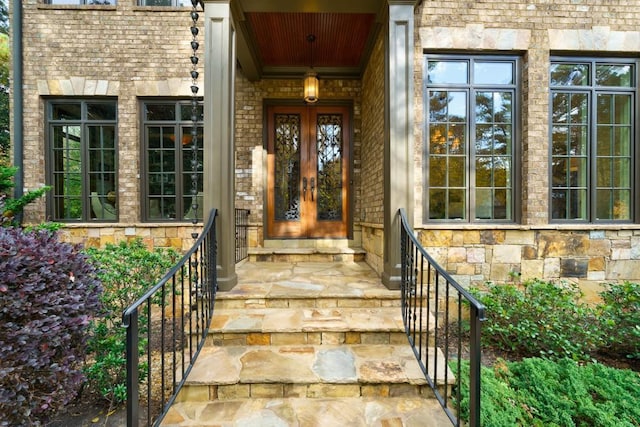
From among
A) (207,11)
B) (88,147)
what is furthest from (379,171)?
(88,147)

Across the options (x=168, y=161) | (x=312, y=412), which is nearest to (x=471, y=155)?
(x=312, y=412)

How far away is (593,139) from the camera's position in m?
3.50

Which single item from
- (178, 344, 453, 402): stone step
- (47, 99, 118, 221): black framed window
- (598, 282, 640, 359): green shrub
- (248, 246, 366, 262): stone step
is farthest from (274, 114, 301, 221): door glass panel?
(598, 282, 640, 359): green shrub

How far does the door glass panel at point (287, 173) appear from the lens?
15.5 ft

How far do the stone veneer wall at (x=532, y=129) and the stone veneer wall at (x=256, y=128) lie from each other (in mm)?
1595

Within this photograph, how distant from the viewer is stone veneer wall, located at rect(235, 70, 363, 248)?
4.64 metres

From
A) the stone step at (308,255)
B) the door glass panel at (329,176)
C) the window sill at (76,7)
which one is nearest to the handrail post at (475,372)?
the stone step at (308,255)

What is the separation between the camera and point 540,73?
133 inches

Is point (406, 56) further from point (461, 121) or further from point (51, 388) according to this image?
point (51, 388)

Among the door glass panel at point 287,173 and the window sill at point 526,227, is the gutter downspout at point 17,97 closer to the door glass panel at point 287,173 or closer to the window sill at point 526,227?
the door glass panel at point 287,173

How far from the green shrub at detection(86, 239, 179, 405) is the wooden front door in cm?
181

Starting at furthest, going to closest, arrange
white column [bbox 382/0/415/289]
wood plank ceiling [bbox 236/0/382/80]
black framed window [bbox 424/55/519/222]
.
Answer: black framed window [bbox 424/55/519/222], wood plank ceiling [bbox 236/0/382/80], white column [bbox 382/0/415/289]

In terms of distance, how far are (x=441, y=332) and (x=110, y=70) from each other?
5329 millimetres

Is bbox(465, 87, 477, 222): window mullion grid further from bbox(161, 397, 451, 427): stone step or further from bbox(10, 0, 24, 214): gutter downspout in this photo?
bbox(10, 0, 24, 214): gutter downspout
